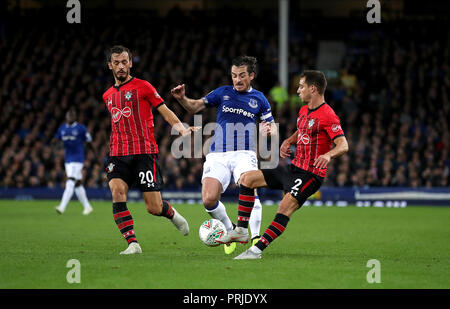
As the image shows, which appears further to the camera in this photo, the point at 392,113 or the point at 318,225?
the point at 392,113

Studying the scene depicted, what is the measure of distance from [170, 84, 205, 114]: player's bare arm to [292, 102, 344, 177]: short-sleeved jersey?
1.35m

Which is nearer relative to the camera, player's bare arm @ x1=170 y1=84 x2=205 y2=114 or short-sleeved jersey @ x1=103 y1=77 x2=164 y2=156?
player's bare arm @ x1=170 y1=84 x2=205 y2=114

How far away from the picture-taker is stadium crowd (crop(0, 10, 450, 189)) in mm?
22500

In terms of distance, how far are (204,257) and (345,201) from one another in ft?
44.4

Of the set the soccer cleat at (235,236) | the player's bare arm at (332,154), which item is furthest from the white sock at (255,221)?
the player's bare arm at (332,154)

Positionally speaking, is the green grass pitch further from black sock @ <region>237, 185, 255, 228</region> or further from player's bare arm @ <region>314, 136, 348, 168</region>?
player's bare arm @ <region>314, 136, 348, 168</region>

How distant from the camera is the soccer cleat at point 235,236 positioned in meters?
8.51

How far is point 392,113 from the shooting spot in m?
24.6

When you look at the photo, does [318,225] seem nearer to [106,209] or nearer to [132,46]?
[106,209]

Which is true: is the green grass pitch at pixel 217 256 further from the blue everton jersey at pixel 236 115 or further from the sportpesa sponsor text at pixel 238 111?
the sportpesa sponsor text at pixel 238 111

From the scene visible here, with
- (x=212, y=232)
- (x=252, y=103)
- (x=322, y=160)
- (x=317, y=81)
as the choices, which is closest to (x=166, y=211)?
(x=212, y=232)

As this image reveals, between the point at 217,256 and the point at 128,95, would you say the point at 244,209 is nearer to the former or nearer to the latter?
the point at 217,256

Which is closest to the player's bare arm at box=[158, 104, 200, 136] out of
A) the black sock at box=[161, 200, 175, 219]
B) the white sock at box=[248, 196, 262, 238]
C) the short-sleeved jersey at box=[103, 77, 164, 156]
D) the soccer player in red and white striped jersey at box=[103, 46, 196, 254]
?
the soccer player in red and white striped jersey at box=[103, 46, 196, 254]
